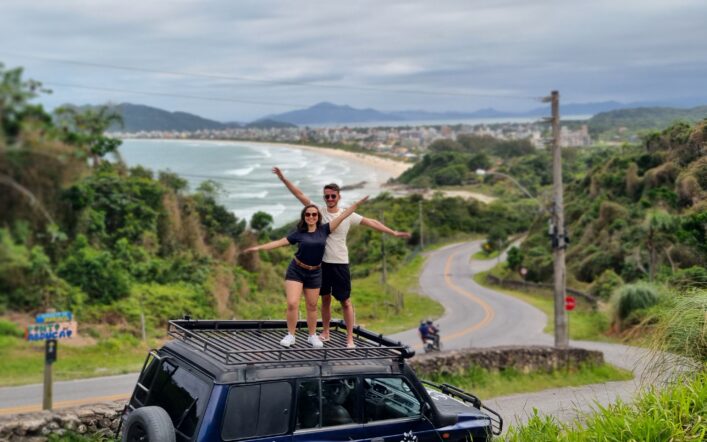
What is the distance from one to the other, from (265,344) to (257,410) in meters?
1.17

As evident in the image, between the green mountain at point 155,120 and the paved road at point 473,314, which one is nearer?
the paved road at point 473,314

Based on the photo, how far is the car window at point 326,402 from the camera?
6188 millimetres

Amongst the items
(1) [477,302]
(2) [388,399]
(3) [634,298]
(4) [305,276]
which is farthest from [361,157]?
(2) [388,399]

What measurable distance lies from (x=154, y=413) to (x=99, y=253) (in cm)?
2437

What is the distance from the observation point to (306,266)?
712cm

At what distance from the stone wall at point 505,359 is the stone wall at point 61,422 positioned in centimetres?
581

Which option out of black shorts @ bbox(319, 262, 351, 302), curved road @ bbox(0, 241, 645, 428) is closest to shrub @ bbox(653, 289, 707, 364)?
curved road @ bbox(0, 241, 645, 428)

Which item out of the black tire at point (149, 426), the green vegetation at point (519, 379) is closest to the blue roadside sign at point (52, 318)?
the green vegetation at point (519, 379)

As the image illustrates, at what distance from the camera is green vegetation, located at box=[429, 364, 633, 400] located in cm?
1373

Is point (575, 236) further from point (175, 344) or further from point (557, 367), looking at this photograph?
point (175, 344)

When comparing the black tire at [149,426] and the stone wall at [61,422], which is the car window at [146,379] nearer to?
the black tire at [149,426]

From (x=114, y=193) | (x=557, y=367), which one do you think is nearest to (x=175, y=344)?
(x=557, y=367)

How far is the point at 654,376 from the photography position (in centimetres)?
871

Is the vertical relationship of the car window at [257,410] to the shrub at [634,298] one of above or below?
above
